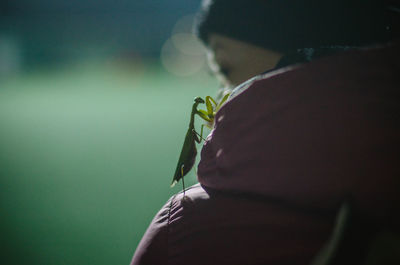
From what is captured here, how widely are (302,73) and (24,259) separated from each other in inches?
62.2

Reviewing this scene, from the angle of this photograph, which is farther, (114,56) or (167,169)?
(114,56)

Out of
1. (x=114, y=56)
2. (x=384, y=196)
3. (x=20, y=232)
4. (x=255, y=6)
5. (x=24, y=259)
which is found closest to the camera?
(x=384, y=196)

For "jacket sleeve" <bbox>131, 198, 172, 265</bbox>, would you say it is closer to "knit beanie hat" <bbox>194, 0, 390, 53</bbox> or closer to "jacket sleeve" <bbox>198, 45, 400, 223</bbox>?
"jacket sleeve" <bbox>198, 45, 400, 223</bbox>

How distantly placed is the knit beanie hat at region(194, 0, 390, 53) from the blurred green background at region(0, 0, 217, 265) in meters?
0.57

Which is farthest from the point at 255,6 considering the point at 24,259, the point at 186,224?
the point at 24,259

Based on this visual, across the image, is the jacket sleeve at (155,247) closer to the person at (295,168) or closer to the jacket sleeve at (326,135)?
the person at (295,168)

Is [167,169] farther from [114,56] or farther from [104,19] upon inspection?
[104,19]

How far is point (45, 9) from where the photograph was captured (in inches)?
253

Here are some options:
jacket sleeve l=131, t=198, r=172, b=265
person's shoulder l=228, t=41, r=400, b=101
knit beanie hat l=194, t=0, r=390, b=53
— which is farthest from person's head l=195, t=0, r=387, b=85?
jacket sleeve l=131, t=198, r=172, b=265

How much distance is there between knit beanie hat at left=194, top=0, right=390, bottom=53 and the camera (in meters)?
0.61

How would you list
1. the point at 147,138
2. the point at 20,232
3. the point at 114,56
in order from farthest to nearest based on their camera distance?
1. the point at 114,56
2. the point at 147,138
3. the point at 20,232

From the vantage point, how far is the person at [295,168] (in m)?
0.24

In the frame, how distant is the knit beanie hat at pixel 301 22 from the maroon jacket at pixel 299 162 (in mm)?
427

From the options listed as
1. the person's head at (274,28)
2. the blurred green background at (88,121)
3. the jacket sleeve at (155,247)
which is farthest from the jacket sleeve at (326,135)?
the blurred green background at (88,121)
